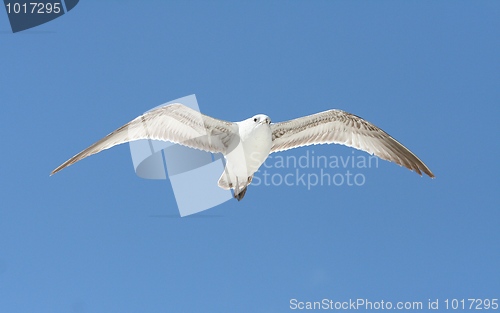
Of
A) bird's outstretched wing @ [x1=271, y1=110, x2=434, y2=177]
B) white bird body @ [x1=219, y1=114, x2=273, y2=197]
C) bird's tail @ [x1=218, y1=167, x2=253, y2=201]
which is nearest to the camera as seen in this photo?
white bird body @ [x1=219, y1=114, x2=273, y2=197]

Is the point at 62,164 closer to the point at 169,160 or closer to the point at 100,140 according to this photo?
the point at 100,140

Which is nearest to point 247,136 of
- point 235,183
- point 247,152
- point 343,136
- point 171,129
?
point 247,152

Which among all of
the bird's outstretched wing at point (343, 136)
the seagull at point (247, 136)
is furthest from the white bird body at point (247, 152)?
the bird's outstretched wing at point (343, 136)

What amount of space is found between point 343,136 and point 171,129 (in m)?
3.23

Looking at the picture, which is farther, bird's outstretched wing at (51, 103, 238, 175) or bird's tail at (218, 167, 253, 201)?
bird's tail at (218, 167, 253, 201)

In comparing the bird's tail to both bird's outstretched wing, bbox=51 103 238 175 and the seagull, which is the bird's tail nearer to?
the seagull

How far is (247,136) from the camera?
8.20 meters

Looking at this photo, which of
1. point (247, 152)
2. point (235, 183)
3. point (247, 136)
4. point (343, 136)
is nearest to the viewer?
point (247, 136)

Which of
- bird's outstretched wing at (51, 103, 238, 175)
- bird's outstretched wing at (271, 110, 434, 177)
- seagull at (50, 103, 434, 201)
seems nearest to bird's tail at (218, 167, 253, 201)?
seagull at (50, 103, 434, 201)

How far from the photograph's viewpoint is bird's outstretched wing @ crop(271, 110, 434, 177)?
8.91 meters

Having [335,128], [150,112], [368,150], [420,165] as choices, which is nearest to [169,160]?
[150,112]

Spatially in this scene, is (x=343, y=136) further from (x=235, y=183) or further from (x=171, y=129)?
(x=171, y=129)

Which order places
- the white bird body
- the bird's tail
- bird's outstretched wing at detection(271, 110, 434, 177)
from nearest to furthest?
the white bird body, the bird's tail, bird's outstretched wing at detection(271, 110, 434, 177)

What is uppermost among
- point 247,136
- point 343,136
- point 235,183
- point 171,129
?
point 343,136
